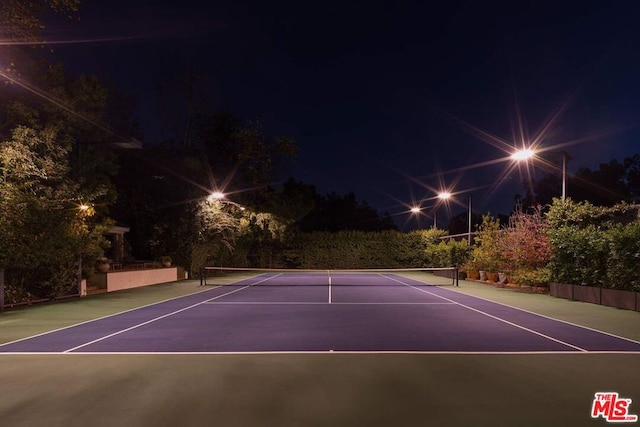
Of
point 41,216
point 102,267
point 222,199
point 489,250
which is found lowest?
point 102,267

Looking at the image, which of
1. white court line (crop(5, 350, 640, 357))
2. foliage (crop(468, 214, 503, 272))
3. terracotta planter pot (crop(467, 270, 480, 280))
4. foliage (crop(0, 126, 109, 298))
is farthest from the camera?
terracotta planter pot (crop(467, 270, 480, 280))

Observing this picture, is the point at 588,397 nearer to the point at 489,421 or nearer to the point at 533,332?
the point at 489,421

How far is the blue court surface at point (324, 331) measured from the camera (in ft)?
30.0

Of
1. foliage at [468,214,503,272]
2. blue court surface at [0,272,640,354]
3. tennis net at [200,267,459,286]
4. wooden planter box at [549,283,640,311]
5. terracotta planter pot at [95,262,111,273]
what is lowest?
tennis net at [200,267,459,286]

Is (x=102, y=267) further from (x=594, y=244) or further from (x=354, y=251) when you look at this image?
(x=354, y=251)

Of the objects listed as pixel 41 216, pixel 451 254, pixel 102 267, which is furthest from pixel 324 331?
pixel 451 254

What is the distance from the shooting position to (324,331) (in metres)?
11.0

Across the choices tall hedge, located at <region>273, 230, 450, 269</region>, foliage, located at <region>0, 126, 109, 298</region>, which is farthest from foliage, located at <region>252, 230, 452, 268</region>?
foliage, located at <region>0, 126, 109, 298</region>

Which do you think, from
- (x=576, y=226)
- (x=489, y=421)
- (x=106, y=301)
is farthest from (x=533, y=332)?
(x=106, y=301)

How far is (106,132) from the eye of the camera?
70.5 feet

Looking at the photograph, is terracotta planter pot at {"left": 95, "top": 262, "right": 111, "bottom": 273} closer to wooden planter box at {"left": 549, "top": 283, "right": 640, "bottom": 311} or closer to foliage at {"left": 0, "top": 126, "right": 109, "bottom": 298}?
foliage at {"left": 0, "top": 126, "right": 109, "bottom": 298}

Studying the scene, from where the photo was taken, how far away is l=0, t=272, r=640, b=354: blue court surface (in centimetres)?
915

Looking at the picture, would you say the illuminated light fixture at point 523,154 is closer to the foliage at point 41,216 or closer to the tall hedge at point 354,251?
the foliage at point 41,216

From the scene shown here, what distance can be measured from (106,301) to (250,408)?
47.0 feet
